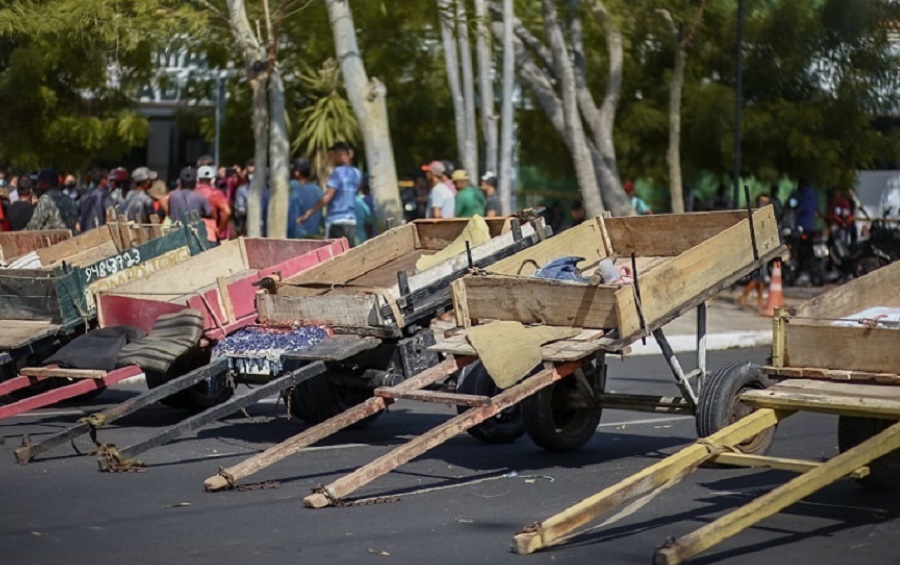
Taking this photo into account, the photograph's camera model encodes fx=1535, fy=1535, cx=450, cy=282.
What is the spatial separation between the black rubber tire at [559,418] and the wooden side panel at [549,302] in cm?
62

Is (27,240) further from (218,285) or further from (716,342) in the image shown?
(716,342)

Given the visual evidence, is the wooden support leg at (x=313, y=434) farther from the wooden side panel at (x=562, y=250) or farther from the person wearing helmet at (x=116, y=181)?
the person wearing helmet at (x=116, y=181)

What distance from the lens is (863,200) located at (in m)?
31.5

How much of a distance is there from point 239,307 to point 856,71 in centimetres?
1742

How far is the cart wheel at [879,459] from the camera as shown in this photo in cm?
866

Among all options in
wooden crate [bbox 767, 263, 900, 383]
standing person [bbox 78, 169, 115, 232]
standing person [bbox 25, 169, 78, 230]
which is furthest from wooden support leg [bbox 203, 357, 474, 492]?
standing person [bbox 78, 169, 115, 232]

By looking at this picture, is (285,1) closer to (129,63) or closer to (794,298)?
(129,63)

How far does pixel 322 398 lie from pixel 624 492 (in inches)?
179

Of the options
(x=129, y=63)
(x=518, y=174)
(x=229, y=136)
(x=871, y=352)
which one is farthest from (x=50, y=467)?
(x=518, y=174)

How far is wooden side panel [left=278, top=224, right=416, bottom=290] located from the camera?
A: 36.2 ft

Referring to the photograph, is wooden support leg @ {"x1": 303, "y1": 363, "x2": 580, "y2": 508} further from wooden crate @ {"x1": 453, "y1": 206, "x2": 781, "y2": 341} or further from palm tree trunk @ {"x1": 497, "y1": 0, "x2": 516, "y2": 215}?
palm tree trunk @ {"x1": 497, "y1": 0, "x2": 516, "y2": 215}

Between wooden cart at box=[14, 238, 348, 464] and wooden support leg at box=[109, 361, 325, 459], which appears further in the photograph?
wooden cart at box=[14, 238, 348, 464]

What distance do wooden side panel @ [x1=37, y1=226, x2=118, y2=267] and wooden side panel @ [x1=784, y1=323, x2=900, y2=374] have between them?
685 cm

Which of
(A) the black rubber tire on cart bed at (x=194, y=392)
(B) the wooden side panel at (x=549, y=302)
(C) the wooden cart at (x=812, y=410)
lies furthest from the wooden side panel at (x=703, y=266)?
(A) the black rubber tire on cart bed at (x=194, y=392)
